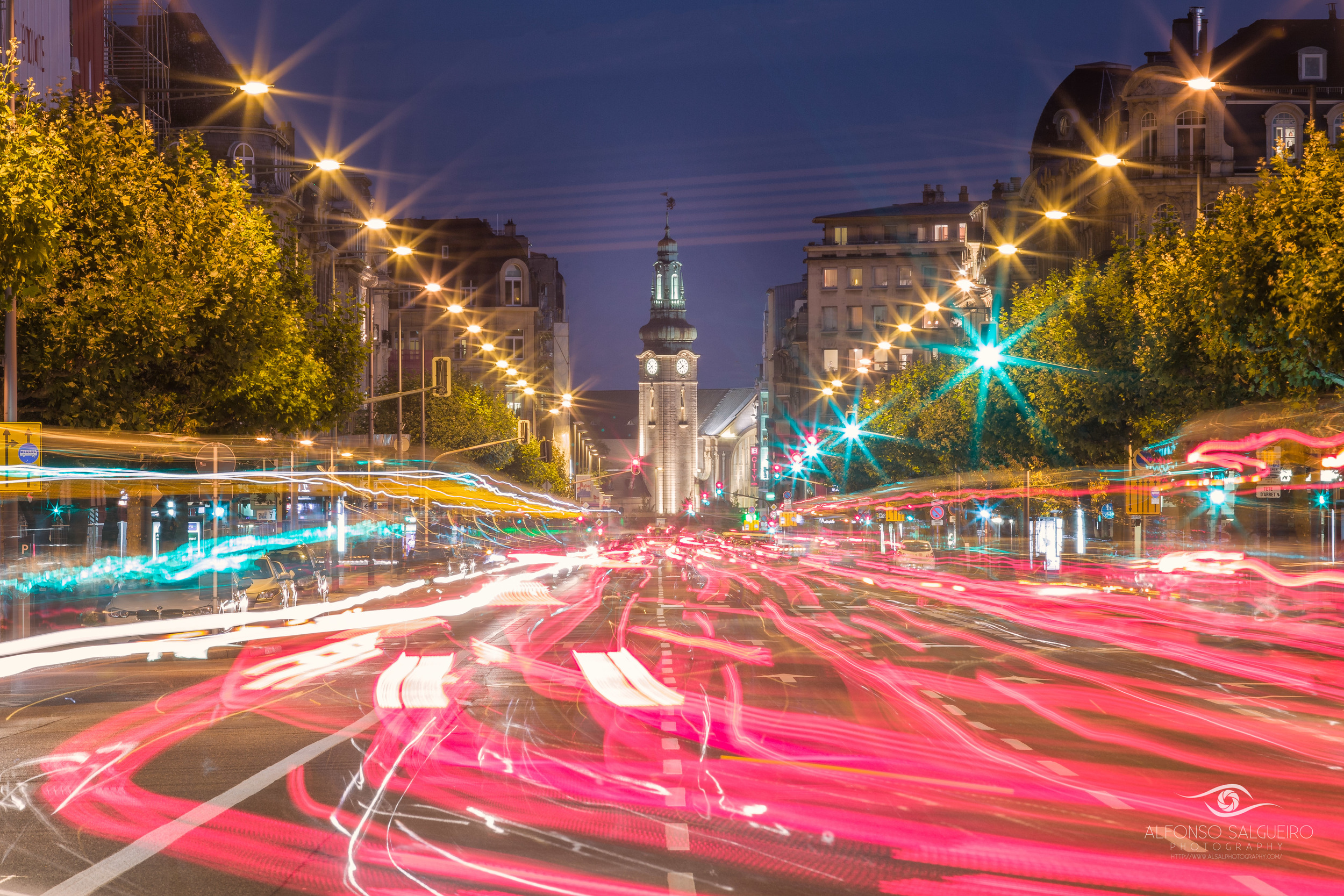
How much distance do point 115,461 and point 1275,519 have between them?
101ft

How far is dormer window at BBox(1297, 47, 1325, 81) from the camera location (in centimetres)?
5784

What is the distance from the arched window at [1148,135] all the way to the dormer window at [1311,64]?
21.1 feet

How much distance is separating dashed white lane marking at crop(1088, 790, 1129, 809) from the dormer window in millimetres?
56255

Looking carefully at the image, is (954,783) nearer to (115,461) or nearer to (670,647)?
(670,647)

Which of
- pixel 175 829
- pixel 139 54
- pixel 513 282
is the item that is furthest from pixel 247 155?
pixel 513 282

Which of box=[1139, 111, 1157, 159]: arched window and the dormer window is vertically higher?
the dormer window

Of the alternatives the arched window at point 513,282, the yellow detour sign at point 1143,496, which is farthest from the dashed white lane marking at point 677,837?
the arched window at point 513,282

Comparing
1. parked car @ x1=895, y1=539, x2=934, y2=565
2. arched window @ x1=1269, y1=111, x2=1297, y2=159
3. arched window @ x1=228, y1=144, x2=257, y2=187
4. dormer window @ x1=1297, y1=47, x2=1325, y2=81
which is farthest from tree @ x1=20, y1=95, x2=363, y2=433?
dormer window @ x1=1297, y1=47, x2=1325, y2=81

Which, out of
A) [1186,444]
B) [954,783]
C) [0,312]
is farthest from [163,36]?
[954,783]

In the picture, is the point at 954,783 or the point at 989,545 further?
the point at 989,545

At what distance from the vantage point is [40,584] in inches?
1294

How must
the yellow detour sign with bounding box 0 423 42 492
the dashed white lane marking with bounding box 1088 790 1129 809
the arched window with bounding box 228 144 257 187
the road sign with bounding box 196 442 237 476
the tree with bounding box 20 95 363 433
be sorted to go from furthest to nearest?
the arched window with bounding box 228 144 257 187 → the road sign with bounding box 196 442 237 476 → the tree with bounding box 20 95 363 433 → the yellow detour sign with bounding box 0 423 42 492 → the dashed white lane marking with bounding box 1088 790 1129 809

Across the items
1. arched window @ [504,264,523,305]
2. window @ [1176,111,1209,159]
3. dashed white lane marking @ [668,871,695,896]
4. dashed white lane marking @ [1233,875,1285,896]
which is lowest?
dashed white lane marking @ [1233,875,1285,896]

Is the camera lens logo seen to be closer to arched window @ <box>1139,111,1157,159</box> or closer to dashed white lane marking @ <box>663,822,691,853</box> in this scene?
dashed white lane marking @ <box>663,822,691,853</box>
